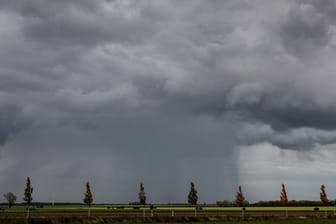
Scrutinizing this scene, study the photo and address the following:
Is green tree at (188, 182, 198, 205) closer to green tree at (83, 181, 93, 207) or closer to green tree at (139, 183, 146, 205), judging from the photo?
green tree at (139, 183, 146, 205)

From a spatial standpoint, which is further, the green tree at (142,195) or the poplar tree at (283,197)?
the poplar tree at (283,197)

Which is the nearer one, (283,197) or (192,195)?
(192,195)

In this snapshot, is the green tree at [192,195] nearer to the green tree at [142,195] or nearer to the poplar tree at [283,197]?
the green tree at [142,195]

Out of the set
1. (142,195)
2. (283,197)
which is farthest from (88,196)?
(283,197)

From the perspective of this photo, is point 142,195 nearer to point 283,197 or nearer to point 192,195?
point 192,195

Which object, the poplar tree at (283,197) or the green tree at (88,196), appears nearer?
the green tree at (88,196)

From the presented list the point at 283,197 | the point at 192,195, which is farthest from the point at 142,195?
the point at 283,197

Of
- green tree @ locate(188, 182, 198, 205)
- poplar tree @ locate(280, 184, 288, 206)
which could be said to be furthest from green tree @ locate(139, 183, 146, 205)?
poplar tree @ locate(280, 184, 288, 206)

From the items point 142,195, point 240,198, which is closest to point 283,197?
point 240,198

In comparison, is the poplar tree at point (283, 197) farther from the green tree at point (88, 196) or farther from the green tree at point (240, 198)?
the green tree at point (88, 196)

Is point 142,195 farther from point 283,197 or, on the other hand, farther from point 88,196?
point 283,197

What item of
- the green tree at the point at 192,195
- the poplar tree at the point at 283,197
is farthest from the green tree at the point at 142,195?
the poplar tree at the point at 283,197

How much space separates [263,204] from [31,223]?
161862mm

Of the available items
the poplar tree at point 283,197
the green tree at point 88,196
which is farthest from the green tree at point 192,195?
the poplar tree at point 283,197
